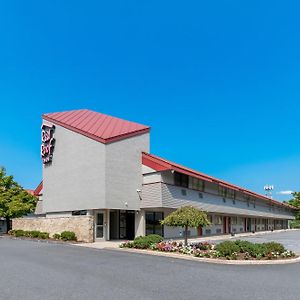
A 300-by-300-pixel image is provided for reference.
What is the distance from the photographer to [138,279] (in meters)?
11.6

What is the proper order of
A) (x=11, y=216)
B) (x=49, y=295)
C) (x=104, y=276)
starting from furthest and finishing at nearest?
(x=11, y=216)
(x=104, y=276)
(x=49, y=295)

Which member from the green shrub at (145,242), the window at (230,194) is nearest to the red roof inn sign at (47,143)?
the green shrub at (145,242)

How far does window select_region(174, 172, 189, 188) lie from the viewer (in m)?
32.5

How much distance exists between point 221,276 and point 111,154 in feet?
58.0

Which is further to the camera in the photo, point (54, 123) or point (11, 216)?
point (11, 216)

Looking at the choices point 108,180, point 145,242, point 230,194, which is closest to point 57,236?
point 108,180

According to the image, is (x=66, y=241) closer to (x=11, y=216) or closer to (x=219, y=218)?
(x=11, y=216)

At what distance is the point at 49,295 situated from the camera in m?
9.23

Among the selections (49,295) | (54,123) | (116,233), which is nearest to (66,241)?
(116,233)

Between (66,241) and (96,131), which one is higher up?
(96,131)

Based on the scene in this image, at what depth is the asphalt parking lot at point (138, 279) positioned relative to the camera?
951 cm

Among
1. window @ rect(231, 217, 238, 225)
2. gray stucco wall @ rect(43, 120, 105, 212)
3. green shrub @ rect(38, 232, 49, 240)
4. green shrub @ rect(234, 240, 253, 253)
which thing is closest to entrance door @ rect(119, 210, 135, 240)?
gray stucco wall @ rect(43, 120, 105, 212)

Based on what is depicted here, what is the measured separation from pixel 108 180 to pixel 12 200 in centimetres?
1353

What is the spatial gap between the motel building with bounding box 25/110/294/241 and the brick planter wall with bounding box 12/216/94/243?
0.07 m
